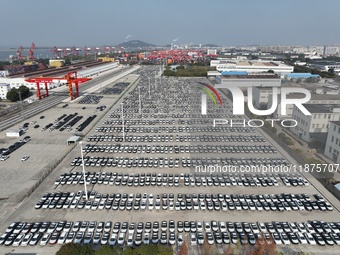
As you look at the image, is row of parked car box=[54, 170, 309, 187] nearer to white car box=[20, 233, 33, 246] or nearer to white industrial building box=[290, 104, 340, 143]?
white car box=[20, 233, 33, 246]

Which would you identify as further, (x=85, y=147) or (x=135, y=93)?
(x=135, y=93)

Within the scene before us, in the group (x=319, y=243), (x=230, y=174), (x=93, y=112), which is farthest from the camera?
(x=93, y=112)

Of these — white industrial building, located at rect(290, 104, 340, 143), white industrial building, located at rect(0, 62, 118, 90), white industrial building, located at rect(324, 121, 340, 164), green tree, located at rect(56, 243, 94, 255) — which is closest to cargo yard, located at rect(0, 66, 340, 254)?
green tree, located at rect(56, 243, 94, 255)

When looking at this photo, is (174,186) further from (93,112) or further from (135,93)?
(135,93)

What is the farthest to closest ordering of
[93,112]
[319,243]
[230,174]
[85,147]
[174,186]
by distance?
1. [93,112]
2. [85,147]
3. [230,174]
4. [174,186]
5. [319,243]

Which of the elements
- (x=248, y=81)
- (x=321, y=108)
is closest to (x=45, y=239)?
(x=321, y=108)

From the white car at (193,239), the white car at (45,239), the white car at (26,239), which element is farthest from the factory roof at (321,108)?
the white car at (26,239)

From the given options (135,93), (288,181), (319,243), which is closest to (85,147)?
(288,181)
